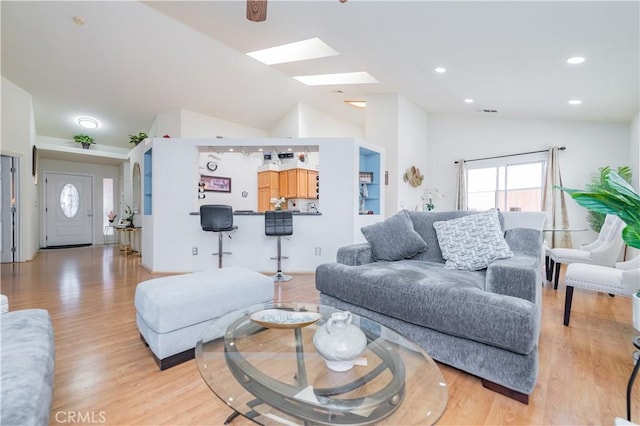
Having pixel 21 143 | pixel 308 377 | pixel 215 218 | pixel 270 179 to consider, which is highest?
pixel 21 143

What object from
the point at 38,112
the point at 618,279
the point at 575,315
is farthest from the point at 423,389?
the point at 38,112

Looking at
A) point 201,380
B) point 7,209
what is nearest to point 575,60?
point 201,380

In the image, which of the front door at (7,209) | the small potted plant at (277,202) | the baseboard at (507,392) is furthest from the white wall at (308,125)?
the baseboard at (507,392)

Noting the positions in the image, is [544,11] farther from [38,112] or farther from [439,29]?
[38,112]

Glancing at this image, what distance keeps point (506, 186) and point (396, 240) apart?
191 inches

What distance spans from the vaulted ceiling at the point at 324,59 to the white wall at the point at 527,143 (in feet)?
1.12

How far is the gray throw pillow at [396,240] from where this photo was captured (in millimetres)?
2703

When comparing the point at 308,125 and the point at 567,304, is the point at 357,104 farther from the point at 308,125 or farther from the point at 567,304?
the point at 567,304

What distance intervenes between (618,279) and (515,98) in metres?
3.62

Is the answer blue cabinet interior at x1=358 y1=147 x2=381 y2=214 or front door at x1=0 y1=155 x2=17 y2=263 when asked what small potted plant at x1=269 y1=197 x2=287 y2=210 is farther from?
front door at x1=0 y1=155 x2=17 y2=263

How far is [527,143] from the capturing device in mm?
5855

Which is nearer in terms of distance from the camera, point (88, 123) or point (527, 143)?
point (527, 143)

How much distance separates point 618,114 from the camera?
15.3ft

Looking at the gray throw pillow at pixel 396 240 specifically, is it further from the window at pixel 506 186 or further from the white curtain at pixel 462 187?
the white curtain at pixel 462 187
